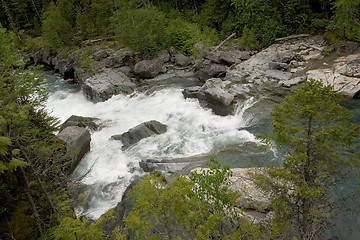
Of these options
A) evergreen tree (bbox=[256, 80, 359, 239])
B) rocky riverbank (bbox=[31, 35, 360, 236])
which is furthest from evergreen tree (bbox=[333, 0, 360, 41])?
evergreen tree (bbox=[256, 80, 359, 239])

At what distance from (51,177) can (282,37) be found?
25253mm

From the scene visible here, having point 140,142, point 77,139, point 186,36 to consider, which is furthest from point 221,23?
point 77,139

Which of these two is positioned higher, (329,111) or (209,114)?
(329,111)

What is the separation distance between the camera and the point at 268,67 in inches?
843

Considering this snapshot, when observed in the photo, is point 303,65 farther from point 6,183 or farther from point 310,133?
point 6,183

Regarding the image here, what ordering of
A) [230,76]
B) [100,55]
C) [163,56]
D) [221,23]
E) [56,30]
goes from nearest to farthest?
1. [230,76]
2. [163,56]
3. [100,55]
4. [221,23]
5. [56,30]

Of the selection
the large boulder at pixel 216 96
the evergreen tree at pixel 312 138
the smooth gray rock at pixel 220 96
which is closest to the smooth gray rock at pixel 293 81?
the large boulder at pixel 216 96

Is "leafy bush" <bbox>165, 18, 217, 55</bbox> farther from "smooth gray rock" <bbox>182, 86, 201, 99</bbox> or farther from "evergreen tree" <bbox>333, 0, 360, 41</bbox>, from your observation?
"evergreen tree" <bbox>333, 0, 360, 41</bbox>

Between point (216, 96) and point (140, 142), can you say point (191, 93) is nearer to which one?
point (216, 96)

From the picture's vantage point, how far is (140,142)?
50.9 ft

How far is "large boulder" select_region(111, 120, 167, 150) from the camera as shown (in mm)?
15562

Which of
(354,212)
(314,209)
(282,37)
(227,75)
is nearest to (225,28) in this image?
(282,37)

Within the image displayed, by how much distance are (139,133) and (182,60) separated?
13.7 m

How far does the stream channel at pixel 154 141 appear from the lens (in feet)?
36.1
